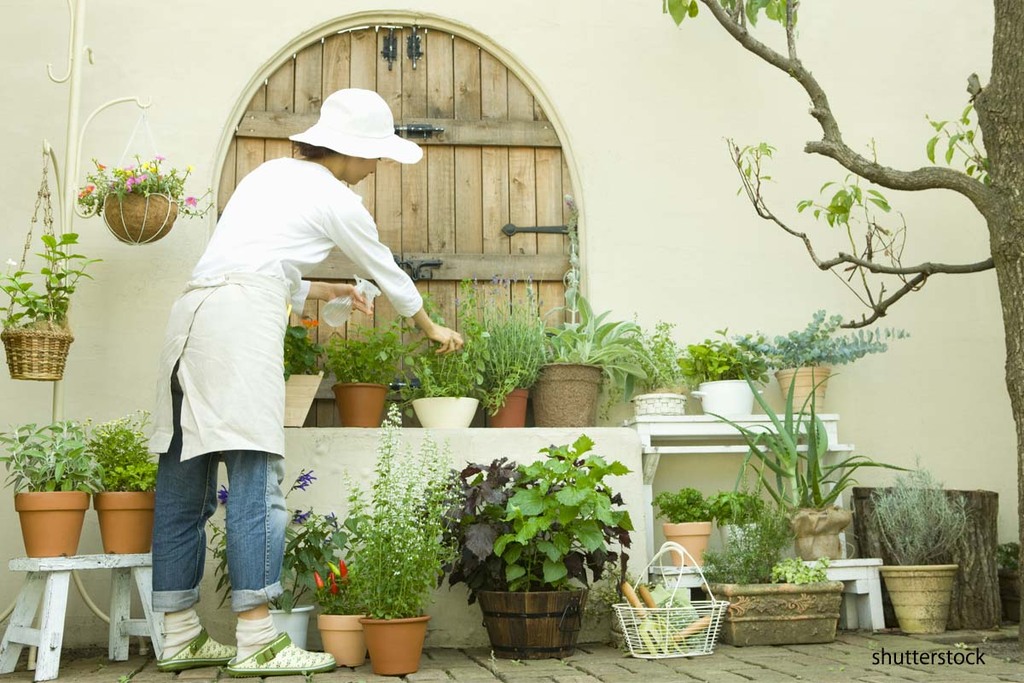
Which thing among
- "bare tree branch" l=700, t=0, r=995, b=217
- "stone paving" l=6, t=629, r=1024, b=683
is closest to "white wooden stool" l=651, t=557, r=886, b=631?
"stone paving" l=6, t=629, r=1024, b=683

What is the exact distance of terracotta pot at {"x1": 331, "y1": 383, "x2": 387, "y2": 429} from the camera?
13.6ft

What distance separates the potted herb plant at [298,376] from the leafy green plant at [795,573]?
6.03ft

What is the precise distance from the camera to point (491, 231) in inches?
187

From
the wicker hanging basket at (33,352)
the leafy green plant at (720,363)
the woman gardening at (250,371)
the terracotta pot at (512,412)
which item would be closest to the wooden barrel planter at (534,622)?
the woman gardening at (250,371)

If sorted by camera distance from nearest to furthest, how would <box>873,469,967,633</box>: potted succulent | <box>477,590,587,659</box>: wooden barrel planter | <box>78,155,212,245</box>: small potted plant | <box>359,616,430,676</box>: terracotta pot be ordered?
<box>359,616,430,676</box>: terracotta pot → <box>477,590,587,659</box>: wooden barrel planter → <box>78,155,212,245</box>: small potted plant → <box>873,469,967,633</box>: potted succulent

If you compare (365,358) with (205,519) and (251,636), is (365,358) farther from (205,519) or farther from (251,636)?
(251,636)

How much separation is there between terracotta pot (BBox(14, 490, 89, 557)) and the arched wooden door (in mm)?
1615

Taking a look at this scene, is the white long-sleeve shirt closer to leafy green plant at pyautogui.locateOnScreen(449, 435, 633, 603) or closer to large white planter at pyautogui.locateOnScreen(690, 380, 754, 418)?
leafy green plant at pyautogui.locateOnScreen(449, 435, 633, 603)

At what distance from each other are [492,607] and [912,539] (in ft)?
5.87

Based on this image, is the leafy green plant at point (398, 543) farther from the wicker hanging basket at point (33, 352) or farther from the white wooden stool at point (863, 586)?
the wicker hanging basket at point (33, 352)

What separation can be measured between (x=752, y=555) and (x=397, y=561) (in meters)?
1.36

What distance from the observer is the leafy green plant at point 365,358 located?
4211 mm

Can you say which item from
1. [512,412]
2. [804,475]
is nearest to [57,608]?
[512,412]

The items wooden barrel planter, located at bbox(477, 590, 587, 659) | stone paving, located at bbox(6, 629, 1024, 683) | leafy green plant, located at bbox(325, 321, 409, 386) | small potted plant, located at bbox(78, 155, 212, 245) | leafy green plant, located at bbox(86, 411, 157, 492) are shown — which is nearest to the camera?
stone paving, located at bbox(6, 629, 1024, 683)
